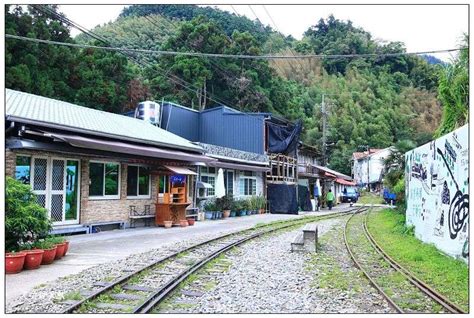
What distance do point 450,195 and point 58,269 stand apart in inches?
326

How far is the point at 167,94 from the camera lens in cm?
4122

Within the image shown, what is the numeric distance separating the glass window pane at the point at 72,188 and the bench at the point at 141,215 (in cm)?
259

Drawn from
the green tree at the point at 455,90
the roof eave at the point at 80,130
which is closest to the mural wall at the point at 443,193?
the green tree at the point at 455,90

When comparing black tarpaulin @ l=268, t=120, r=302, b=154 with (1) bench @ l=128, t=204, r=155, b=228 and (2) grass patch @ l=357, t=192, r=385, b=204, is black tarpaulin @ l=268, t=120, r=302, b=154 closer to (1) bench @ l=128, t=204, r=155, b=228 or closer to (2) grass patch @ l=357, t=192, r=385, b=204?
(1) bench @ l=128, t=204, r=155, b=228

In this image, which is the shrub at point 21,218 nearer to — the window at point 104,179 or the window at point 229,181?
the window at point 104,179

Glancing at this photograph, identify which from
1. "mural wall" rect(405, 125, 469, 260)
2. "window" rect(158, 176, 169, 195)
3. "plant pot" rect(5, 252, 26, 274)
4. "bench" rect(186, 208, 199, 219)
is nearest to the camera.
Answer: "plant pot" rect(5, 252, 26, 274)

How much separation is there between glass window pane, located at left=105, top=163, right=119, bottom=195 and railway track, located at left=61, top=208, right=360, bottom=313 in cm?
481

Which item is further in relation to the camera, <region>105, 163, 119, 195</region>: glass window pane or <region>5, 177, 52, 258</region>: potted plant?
<region>105, 163, 119, 195</region>: glass window pane

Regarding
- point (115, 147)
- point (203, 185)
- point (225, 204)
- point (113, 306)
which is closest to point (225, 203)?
point (225, 204)

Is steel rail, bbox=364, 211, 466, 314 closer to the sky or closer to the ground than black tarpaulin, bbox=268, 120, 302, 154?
closer to the ground

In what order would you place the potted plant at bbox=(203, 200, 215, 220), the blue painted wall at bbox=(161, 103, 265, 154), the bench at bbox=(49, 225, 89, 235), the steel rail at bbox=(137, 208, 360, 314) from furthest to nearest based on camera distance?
1. the blue painted wall at bbox=(161, 103, 265, 154)
2. the potted plant at bbox=(203, 200, 215, 220)
3. the bench at bbox=(49, 225, 89, 235)
4. the steel rail at bbox=(137, 208, 360, 314)

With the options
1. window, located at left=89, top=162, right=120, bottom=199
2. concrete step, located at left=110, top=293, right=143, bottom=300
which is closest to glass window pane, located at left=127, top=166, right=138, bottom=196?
window, located at left=89, top=162, right=120, bottom=199

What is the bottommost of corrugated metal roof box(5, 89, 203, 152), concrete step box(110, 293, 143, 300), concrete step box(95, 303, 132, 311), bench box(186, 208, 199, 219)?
concrete step box(95, 303, 132, 311)

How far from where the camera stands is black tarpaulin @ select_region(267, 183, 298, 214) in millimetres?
27578
